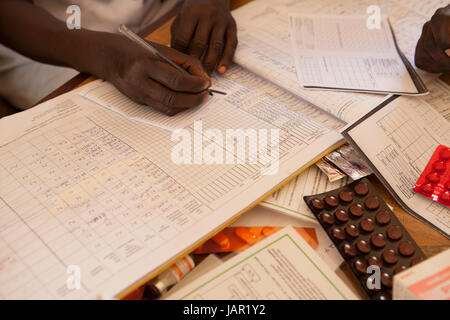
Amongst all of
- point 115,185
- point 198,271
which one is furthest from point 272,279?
point 115,185

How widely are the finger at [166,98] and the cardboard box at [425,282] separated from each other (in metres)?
0.43

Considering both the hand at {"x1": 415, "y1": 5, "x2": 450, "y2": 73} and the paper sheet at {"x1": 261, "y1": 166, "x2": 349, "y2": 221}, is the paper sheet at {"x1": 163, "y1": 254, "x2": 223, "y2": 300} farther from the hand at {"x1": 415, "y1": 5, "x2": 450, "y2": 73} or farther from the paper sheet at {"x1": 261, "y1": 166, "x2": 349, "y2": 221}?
the hand at {"x1": 415, "y1": 5, "x2": 450, "y2": 73}

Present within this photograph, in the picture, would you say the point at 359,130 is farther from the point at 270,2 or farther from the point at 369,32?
the point at 270,2

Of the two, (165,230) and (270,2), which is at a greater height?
(270,2)

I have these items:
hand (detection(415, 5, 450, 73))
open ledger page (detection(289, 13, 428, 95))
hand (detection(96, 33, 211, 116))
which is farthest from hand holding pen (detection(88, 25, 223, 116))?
hand (detection(415, 5, 450, 73))

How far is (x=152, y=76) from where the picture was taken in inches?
26.0

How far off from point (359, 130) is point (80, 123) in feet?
1.56

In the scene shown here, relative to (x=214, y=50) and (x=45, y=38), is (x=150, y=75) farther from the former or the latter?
(x=45, y=38)

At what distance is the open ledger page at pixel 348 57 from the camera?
70 cm

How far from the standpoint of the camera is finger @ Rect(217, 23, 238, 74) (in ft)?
2.51

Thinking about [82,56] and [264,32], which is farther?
[264,32]

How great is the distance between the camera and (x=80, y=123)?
2.18ft

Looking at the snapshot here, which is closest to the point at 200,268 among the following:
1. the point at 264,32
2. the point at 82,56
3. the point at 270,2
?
the point at 82,56

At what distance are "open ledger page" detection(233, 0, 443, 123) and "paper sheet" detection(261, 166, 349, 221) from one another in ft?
0.40
